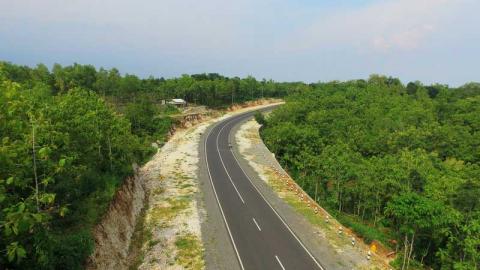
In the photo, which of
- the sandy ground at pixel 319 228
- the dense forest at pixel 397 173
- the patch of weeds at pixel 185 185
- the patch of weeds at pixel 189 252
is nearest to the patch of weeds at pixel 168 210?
the patch of weeds at pixel 185 185

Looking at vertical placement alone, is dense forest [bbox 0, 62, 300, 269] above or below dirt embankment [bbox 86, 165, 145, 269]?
above

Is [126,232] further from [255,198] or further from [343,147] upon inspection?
[343,147]

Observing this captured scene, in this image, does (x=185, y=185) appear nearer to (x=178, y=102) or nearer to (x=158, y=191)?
(x=158, y=191)

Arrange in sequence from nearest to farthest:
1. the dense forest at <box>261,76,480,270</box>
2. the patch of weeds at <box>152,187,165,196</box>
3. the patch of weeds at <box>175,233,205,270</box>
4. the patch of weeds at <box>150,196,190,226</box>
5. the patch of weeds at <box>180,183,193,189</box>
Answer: the patch of weeds at <box>175,233,205,270</box> < the dense forest at <box>261,76,480,270</box> < the patch of weeds at <box>150,196,190,226</box> < the patch of weeds at <box>152,187,165,196</box> < the patch of weeds at <box>180,183,193,189</box>

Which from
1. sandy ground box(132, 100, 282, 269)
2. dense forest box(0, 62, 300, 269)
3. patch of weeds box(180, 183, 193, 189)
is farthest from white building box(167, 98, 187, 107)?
patch of weeds box(180, 183, 193, 189)

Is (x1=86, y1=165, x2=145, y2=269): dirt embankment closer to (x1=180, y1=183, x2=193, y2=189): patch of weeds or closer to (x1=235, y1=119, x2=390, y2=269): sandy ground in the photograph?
(x1=180, y1=183, x2=193, y2=189): patch of weeds

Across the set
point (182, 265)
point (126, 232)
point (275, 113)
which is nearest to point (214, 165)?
point (126, 232)

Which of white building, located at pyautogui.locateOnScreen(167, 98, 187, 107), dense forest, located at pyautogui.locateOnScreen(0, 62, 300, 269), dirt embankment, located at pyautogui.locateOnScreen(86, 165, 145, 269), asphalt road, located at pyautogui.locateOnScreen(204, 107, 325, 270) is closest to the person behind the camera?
dense forest, located at pyautogui.locateOnScreen(0, 62, 300, 269)
